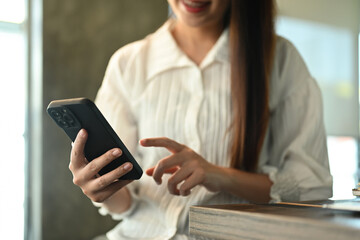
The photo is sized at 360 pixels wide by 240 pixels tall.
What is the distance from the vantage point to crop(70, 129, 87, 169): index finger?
0.95 m

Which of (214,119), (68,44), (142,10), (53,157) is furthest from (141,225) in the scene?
(142,10)

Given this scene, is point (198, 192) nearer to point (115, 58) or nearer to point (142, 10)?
point (115, 58)

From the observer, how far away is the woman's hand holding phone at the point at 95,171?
96cm

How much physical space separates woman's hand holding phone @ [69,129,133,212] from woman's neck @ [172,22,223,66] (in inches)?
19.5

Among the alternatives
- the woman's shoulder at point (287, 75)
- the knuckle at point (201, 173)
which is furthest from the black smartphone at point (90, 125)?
the woman's shoulder at point (287, 75)

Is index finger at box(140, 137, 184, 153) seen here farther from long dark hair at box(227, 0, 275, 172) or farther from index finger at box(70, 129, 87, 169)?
long dark hair at box(227, 0, 275, 172)

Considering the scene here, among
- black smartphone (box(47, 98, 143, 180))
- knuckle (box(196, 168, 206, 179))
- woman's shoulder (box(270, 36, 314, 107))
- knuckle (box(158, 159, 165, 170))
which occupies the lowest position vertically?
knuckle (box(196, 168, 206, 179))

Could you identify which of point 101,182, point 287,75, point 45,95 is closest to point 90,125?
point 101,182

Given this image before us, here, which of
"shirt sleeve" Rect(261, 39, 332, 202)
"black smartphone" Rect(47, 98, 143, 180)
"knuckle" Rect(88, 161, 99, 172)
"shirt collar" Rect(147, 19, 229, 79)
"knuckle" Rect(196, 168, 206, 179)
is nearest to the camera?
"black smartphone" Rect(47, 98, 143, 180)

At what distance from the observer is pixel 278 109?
142cm

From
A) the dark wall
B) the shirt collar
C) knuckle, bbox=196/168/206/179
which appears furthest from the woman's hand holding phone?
the dark wall

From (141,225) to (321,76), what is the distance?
2.92 metres

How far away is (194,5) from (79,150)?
0.53 meters

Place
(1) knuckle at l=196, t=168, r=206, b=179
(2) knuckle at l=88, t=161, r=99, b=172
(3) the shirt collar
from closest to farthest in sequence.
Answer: (2) knuckle at l=88, t=161, r=99, b=172 → (1) knuckle at l=196, t=168, r=206, b=179 → (3) the shirt collar
